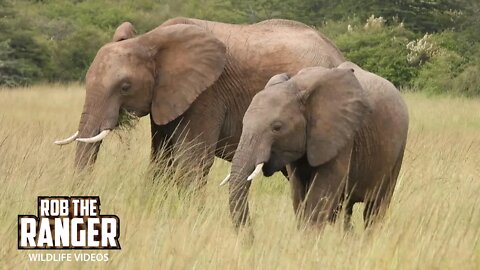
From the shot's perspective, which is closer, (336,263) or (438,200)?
(336,263)

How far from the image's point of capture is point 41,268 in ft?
11.4

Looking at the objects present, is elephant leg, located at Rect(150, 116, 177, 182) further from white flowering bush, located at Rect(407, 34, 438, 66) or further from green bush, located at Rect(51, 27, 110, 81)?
green bush, located at Rect(51, 27, 110, 81)

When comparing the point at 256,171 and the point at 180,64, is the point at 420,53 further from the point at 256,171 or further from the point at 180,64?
the point at 256,171

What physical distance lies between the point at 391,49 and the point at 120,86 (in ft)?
55.1

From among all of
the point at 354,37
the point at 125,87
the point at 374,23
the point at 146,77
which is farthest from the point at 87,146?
the point at 374,23

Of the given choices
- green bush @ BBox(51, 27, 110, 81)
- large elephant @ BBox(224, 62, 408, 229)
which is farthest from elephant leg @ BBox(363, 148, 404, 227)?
green bush @ BBox(51, 27, 110, 81)

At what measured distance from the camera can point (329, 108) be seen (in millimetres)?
4617

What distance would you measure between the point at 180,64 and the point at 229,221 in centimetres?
168

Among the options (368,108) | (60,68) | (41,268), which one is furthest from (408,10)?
(41,268)

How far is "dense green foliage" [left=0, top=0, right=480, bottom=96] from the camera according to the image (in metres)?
20.6

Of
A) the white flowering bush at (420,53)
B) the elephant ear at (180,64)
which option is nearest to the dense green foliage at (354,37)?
the white flowering bush at (420,53)

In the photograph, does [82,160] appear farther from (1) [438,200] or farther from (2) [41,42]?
(2) [41,42]

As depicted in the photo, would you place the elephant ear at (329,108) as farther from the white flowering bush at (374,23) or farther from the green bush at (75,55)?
the white flowering bush at (374,23)

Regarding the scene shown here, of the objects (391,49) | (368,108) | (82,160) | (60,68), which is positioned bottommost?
(60,68)
